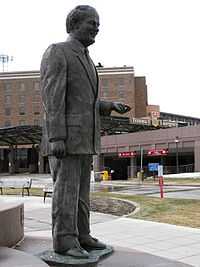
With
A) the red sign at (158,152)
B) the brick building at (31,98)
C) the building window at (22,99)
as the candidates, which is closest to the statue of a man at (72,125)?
the red sign at (158,152)

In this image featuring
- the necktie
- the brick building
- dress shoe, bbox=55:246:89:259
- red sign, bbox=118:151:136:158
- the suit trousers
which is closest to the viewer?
dress shoe, bbox=55:246:89:259

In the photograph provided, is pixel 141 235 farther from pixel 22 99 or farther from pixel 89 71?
pixel 22 99

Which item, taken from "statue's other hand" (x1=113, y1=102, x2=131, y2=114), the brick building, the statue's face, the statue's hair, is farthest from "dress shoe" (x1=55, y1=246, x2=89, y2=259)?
the brick building

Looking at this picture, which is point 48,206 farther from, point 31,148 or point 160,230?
point 31,148

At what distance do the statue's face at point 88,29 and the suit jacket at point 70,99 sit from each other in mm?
75

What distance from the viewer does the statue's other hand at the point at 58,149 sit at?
467 centimetres

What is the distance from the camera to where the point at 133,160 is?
198 feet

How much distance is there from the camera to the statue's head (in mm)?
5055

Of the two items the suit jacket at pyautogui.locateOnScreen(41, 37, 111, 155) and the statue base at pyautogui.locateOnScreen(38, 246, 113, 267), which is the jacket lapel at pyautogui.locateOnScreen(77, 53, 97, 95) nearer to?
the suit jacket at pyautogui.locateOnScreen(41, 37, 111, 155)

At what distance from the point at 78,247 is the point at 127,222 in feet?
23.8

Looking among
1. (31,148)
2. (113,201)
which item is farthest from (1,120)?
(113,201)

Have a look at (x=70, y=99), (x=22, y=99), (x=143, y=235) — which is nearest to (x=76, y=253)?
(x=70, y=99)

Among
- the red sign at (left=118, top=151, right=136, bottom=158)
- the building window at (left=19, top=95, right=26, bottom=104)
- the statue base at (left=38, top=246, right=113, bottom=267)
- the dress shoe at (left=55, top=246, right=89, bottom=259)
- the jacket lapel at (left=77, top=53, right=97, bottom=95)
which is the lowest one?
the statue base at (left=38, top=246, right=113, bottom=267)

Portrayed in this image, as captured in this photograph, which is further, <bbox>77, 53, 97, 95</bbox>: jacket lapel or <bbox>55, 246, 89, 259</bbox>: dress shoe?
<bbox>77, 53, 97, 95</bbox>: jacket lapel
